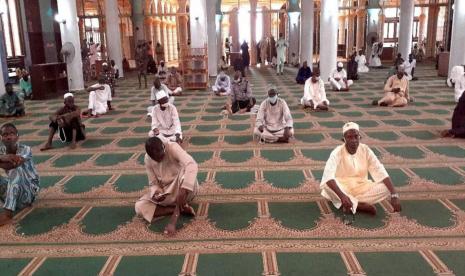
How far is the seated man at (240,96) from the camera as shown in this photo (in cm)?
699

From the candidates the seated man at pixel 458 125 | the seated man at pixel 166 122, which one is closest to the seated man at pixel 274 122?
the seated man at pixel 166 122

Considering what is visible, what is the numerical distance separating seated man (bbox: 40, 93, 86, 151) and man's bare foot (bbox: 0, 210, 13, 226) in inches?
82.5

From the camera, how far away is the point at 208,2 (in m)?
14.6

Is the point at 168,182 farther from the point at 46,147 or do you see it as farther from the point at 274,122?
the point at 46,147

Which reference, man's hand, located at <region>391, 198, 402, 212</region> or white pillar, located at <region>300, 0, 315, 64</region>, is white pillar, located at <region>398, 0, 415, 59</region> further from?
man's hand, located at <region>391, 198, 402, 212</region>

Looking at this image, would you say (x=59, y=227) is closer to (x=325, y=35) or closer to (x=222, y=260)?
(x=222, y=260)

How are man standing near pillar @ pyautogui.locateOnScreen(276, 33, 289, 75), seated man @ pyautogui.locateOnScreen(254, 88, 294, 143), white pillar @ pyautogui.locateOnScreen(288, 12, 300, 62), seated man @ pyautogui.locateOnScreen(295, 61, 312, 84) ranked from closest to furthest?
seated man @ pyautogui.locateOnScreen(254, 88, 294, 143) < seated man @ pyautogui.locateOnScreen(295, 61, 312, 84) < man standing near pillar @ pyautogui.locateOnScreen(276, 33, 289, 75) < white pillar @ pyautogui.locateOnScreen(288, 12, 300, 62)

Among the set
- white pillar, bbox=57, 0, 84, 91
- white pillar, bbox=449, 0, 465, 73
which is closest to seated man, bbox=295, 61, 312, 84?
white pillar, bbox=449, 0, 465, 73

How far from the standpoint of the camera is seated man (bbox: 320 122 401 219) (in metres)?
2.86

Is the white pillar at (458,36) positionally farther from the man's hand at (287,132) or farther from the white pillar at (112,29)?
the white pillar at (112,29)

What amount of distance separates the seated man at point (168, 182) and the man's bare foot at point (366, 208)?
1105mm

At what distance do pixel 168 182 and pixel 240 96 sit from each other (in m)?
4.17

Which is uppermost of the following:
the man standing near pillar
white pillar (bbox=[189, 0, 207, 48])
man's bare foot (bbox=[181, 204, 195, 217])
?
white pillar (bbox=[189, 0, 207, 48])

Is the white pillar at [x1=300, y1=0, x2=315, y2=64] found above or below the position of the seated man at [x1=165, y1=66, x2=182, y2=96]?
above
